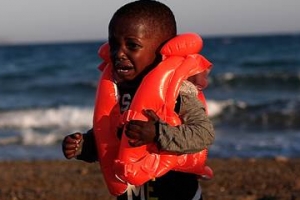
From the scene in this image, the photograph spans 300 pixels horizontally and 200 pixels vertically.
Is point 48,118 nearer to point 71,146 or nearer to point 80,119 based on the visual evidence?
point 80,119

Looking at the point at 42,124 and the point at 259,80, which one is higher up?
the point at 42,124

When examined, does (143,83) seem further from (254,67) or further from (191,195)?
(254,67)

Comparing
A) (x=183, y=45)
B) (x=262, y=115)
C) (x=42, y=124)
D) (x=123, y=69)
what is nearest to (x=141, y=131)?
(x=123, y=69)

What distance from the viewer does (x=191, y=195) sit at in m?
3.44

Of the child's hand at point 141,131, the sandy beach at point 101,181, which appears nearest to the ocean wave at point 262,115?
the sandy beach at point 101,181

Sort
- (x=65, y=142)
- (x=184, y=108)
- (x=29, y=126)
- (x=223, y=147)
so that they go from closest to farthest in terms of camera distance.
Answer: (x=184, y=108) → (x=65, y=142) → (x=223, y=147) → (x=29, y=126)

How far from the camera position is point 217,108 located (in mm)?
18094

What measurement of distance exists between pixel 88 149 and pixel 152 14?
81 cm

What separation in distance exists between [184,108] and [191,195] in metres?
0.47

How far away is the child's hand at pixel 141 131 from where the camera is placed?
307 cm

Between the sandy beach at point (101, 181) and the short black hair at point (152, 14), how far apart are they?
13.2ft

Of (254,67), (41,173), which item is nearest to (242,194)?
(41,173)

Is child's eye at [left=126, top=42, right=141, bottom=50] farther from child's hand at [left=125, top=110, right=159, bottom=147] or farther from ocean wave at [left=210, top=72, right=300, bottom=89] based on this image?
ocean wave at [left=210, top=72, right=300, bottom=89]

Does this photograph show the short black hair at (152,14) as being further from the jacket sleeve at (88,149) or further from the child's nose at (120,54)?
the jacket sleeve at (88,149)
